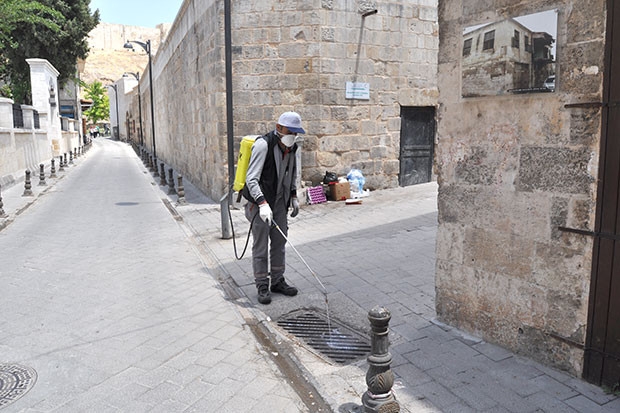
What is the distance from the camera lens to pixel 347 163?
39.1 ft

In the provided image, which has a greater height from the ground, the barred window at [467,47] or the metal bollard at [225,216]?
the barred window at [467,47]

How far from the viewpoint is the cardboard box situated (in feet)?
37.4

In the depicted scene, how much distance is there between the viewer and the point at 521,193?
3.63 meters

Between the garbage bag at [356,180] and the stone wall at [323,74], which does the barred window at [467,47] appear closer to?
the stone wall at [323,74]

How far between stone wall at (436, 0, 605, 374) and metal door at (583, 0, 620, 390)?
61 mm

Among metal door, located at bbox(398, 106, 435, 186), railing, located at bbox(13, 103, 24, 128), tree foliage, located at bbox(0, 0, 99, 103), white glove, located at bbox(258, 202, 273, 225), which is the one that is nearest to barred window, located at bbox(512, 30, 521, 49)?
white glove, located at bbox(258, 202, 273, 225)

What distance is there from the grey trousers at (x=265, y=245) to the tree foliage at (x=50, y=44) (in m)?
32.0

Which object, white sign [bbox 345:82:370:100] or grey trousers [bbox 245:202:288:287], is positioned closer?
grey trousers [bbox 245:202:288:287]

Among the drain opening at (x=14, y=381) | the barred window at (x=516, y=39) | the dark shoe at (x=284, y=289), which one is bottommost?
the drain opening at (x=14, y=381)

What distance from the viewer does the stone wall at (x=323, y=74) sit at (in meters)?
11.0

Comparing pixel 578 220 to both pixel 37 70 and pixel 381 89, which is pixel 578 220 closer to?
pixel 381 89

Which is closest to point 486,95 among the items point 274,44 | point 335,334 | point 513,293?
point 513,293

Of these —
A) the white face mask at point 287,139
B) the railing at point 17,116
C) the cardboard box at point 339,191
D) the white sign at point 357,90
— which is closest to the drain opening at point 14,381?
the white face mask at point 287,139

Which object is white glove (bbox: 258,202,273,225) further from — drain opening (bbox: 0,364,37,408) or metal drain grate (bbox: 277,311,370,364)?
drain opening (bbox: 0,364,37,408)
